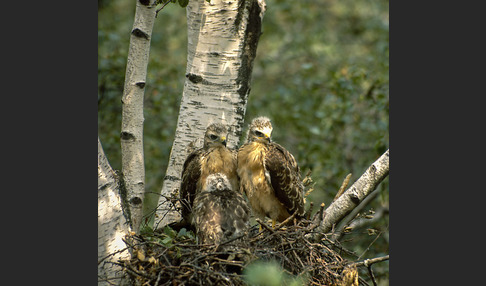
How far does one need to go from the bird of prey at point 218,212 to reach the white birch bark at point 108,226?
707 mm

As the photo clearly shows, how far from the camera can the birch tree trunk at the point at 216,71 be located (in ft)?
16.4

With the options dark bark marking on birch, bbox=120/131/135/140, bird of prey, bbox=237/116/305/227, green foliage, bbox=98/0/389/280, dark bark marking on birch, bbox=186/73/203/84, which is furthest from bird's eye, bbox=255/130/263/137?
green foliage, bbox=98/0/389/280

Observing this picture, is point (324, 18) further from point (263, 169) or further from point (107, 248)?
point (107, 248)

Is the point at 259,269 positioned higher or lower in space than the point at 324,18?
lower

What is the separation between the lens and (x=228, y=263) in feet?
12.6

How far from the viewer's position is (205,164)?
200 inches

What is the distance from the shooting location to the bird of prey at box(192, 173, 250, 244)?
4398 millimetres

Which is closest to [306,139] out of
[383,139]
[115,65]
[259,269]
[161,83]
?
[383,139]

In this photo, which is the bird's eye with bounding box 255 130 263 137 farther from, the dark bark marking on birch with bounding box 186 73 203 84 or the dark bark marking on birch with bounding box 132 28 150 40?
the dark bark marking on birch with bounding box 132 28 150 40

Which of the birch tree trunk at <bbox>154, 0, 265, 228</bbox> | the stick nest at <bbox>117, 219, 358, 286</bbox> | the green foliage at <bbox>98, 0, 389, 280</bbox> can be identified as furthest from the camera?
the green foliage at <bbox>98, 0, 389, 280</bbox>

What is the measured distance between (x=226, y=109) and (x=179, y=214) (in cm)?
99

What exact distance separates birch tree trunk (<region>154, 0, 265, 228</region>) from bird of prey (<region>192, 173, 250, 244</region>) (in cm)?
41

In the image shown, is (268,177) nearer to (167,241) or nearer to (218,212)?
(218,212)

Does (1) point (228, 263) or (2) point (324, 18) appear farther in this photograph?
(2) point (324, 18)
